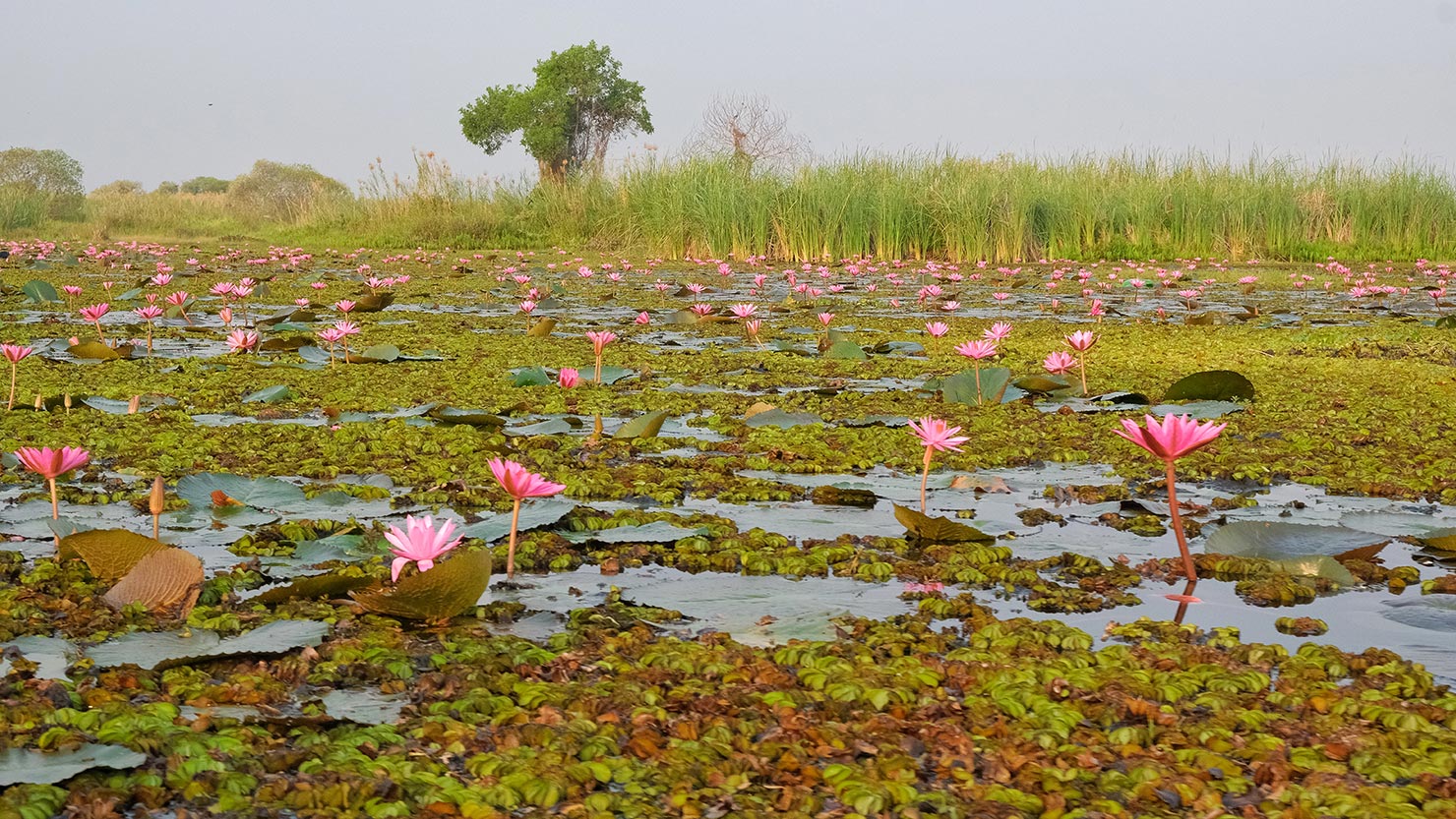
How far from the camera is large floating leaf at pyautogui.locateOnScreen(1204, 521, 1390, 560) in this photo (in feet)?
6.68

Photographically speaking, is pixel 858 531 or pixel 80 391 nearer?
pixel 858 531

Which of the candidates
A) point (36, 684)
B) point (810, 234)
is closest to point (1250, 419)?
point (36, 684)

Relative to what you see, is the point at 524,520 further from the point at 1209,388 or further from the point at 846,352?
the point at 846,352

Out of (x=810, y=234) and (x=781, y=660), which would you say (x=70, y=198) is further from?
(x=781, y=660)

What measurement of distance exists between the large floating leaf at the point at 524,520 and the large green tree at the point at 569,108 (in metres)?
33.0

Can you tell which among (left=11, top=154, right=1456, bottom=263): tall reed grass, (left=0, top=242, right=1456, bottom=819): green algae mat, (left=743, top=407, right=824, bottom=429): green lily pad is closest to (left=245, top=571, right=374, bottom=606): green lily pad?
(left=0, top=242, right=1456, bottom=819): green algae mat

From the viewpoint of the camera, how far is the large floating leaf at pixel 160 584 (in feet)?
5.76

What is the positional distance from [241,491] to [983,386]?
235 centimetres

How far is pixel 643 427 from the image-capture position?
3170mm

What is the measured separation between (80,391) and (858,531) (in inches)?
113

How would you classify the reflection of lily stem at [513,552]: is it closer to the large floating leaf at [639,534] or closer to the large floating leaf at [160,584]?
the large floating leaf at [639,534]

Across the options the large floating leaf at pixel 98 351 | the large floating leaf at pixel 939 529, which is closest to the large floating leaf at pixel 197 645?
the large floating leaf at pixel 939 529

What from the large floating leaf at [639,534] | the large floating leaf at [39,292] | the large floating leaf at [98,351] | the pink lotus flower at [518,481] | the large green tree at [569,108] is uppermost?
the large green tree at [569,108]

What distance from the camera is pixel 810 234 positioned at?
13156 mm
